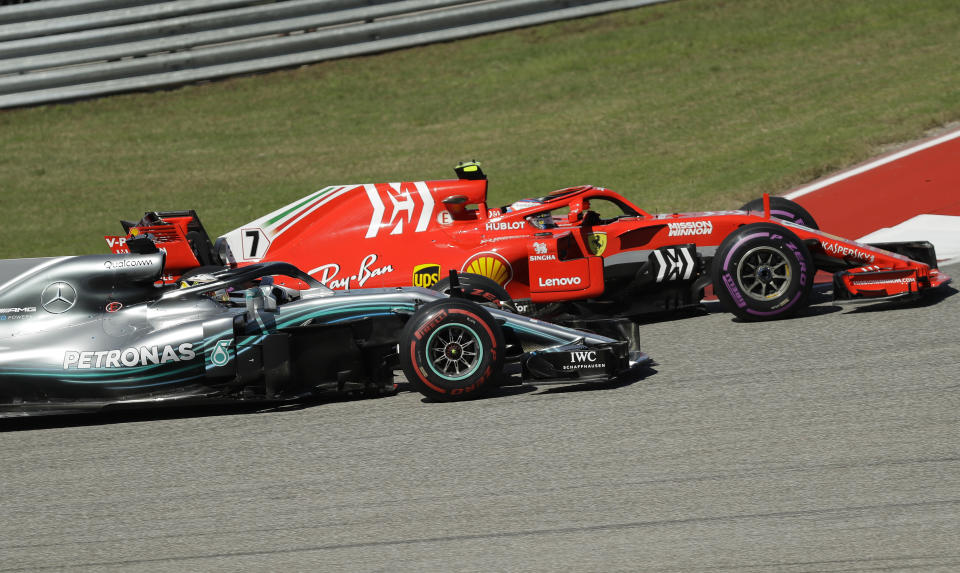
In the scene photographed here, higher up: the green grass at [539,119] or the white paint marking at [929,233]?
the green grass at [539,119]

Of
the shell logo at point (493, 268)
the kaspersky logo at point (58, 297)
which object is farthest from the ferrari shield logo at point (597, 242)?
the kaspersky logo at point (58, 297)

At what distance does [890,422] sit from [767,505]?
1.32 m

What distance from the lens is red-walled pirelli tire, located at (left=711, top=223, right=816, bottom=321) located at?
26.5ft

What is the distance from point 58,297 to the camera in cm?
732

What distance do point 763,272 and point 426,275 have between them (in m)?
2.69

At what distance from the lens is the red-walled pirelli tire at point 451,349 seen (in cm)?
674

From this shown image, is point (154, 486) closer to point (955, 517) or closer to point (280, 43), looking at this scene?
point (955, 517)

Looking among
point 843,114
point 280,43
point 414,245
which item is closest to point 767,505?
point 414,245

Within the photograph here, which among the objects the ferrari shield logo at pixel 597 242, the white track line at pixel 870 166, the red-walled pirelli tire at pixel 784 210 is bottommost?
the ferrari shield logo at pixel 597 242

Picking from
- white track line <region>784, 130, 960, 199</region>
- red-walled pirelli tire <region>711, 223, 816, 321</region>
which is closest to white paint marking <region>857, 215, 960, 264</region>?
white track line <region>784, 130, 960, 199</region>

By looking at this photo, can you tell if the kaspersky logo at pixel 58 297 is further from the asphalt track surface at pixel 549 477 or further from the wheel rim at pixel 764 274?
the wheel rim at pixel 764 274

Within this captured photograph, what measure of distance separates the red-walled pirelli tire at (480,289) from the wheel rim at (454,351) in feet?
Answer: 4.18

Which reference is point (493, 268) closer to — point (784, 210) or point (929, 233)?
point (784, 210)

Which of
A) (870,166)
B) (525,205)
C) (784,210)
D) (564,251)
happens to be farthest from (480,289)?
(870,166)
